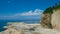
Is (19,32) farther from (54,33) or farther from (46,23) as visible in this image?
(46,23)

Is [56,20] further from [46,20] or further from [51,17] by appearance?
[46,20]

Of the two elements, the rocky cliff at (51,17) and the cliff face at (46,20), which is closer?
the rocky cliff at (51,17)

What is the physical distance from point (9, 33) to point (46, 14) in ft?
45.9

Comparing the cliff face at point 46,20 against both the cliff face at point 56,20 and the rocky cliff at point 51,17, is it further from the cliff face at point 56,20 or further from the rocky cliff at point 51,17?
the cliff face at point 56,20

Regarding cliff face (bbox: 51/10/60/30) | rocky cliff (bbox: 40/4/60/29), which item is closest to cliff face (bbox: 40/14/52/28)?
rocky cliff (bbox: 40/4/60/29)

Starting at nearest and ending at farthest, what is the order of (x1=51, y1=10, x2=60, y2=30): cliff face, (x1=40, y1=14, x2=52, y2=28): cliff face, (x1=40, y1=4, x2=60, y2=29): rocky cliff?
1. (x1=51, y1=10, x2=60, y2=30): cliff face
2. (x1=40, y1=4, x2=60, y2=29): rocky cliff
3. (x1=40, y1=14, x2=52, y2=28): cliff face

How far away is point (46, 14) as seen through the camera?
27672 millimetres

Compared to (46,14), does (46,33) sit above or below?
below

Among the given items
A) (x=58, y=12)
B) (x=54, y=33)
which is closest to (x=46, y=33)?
(x=54, y=33)

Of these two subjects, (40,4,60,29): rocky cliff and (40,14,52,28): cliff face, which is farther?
(40,14,52,28): cliff face

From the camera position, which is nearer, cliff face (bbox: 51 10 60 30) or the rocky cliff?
cliff face (bbox: 51 10 60 30)

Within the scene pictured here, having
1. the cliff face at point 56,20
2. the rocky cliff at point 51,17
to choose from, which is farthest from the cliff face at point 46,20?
the cliff face at point 56,20

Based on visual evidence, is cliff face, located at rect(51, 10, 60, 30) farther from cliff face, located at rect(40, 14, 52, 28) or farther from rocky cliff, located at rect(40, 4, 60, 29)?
cliff face, located at rect(40, 14, 52, 28)

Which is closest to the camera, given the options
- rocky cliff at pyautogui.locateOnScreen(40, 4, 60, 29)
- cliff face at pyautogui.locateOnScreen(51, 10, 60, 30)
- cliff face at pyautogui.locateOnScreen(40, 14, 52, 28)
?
cliff face at pyautogui.locateOnScreen(51, 10, 60, 30)
